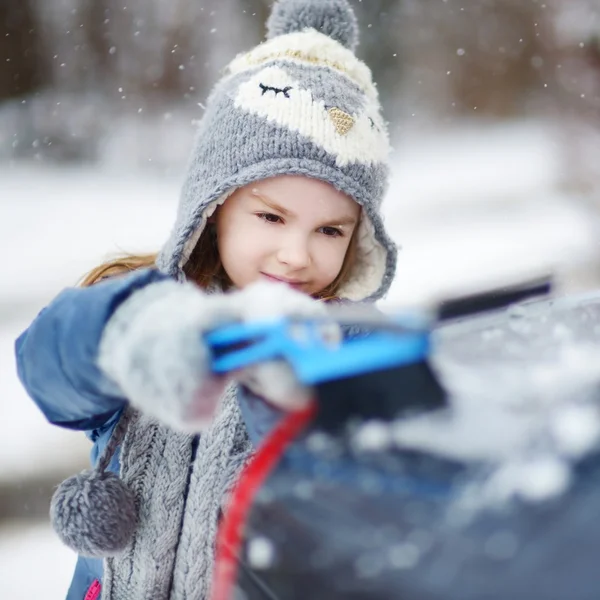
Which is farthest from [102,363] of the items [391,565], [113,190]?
[113,190]

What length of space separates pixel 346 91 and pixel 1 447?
5.19 ft

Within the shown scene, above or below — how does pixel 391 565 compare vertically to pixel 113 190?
below

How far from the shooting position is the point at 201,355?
0.46m

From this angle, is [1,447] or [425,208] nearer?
[1,447]

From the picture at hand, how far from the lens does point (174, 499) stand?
2.77 feet

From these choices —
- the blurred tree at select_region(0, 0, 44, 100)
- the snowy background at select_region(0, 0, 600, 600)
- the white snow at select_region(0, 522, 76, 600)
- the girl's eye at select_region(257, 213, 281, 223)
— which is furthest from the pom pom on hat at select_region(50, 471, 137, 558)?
the blurred tree at select_region(0, 0, 44, 100)

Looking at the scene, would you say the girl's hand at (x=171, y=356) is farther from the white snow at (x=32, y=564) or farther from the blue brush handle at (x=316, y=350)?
the white snow at (x=32, y=564)

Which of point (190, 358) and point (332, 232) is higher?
point (332, 232)

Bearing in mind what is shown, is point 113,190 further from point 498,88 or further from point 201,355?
point 201,355

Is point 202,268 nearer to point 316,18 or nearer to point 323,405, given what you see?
point 316,18

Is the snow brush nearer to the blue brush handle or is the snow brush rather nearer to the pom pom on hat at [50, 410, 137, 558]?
the blue brush handle

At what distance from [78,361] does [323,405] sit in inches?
11.3

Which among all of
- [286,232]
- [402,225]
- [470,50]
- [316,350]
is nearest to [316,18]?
[286,232]

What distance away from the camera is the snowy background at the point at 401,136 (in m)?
2.81
